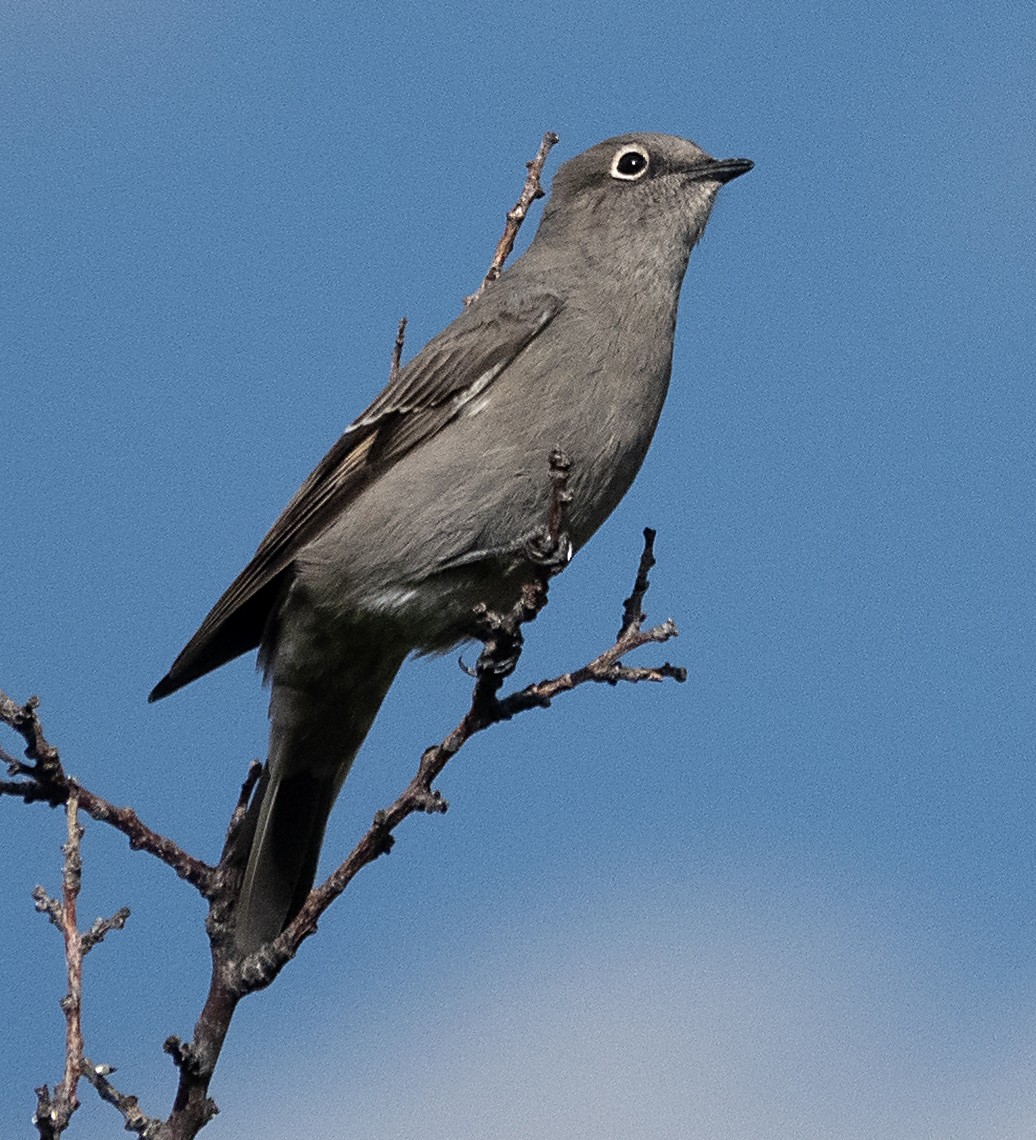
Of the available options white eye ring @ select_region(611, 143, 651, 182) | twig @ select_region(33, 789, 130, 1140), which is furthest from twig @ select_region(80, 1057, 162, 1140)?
white eye ring @ select_region(611, 143, 651, 182)

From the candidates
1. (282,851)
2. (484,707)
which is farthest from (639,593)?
(282,851)

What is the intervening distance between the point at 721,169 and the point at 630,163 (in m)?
0.52

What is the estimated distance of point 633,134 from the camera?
9156mm

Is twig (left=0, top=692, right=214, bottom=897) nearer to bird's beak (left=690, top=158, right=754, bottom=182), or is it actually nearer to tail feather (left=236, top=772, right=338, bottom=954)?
tail feather (left=236, top=772, right=338, bottom=954)

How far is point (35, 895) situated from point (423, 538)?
8.81 feet

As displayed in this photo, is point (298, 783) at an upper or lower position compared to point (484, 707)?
upper

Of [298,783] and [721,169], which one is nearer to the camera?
[298,783]

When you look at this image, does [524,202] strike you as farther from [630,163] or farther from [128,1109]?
[128,1109]

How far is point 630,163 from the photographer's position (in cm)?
901

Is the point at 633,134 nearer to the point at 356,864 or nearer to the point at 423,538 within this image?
the point at 423,538

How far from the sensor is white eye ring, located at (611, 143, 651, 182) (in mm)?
8945

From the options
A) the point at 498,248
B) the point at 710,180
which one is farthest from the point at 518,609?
the point at 710,180

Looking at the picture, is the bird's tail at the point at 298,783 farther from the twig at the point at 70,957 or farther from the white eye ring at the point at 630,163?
the white eye ring at the point at 630,163

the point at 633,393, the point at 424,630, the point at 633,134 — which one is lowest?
the point at 424,630
